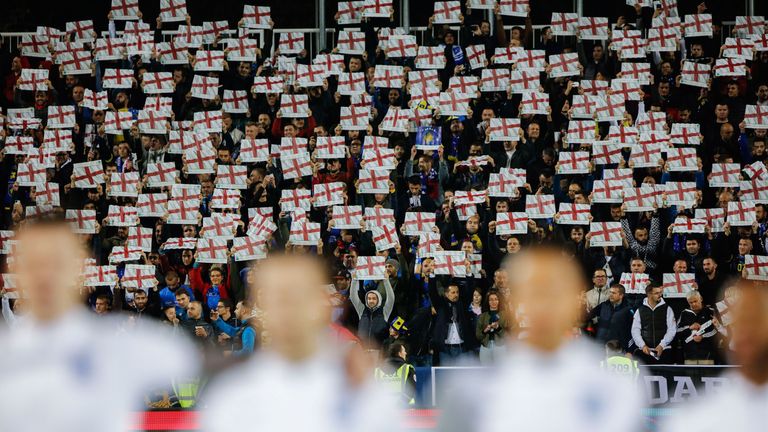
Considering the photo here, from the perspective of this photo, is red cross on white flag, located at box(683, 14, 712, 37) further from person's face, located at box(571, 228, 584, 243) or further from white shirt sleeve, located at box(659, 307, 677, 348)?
white shirt sleeve, located at box(659, 307, 677, 348)

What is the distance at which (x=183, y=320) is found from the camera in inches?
632

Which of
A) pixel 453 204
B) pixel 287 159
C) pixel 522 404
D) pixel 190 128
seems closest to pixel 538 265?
pixel 522 404

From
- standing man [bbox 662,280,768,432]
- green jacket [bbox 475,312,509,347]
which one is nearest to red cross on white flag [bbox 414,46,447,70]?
green jacket [bbox 475,312,509,347]

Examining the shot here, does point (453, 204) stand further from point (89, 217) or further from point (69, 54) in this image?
point (69, 54)

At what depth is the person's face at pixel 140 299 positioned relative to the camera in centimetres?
1695

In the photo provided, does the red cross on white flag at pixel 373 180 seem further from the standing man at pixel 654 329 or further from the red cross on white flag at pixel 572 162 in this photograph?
the standing man at pixel 654 329

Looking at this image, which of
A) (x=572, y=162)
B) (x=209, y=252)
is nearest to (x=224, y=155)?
(x=209, y=252)

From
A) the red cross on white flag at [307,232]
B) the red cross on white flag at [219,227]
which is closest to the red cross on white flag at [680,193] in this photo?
the red cross on white flag at [307,232]

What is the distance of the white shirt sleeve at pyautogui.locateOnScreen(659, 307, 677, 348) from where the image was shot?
51.4 ft

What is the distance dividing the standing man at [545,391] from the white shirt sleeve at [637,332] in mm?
11640

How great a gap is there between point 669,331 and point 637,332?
15.9 inches

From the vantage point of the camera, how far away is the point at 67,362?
4.76 metres

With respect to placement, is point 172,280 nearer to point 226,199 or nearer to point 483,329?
point 226,199

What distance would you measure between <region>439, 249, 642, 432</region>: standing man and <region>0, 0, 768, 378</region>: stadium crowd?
10646 millimetres
